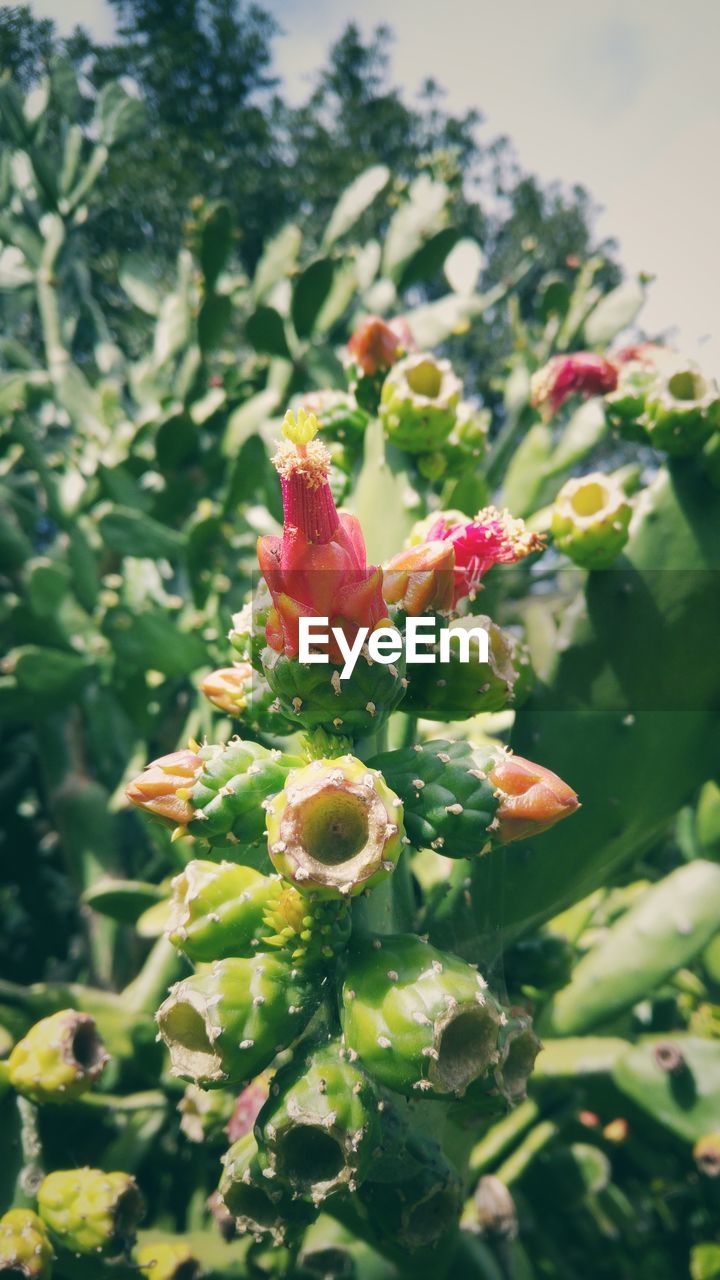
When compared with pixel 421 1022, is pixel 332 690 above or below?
above

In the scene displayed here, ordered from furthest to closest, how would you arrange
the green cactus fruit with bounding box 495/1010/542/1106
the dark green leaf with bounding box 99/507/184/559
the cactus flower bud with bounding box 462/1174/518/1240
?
the dark green leaf with bounding box 99/507/184/559, the cactus flower bud with bounding box 462/1174/518/1240, the green cactus fruit with bounding box 495/1010/542/1106

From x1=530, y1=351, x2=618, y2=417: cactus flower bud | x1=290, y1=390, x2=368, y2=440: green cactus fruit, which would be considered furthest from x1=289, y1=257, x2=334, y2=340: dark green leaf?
x1=290, y1=390, x2=368, y2=440: green cactus fruit

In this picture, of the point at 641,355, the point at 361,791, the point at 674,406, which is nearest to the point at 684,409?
the point at 674,406

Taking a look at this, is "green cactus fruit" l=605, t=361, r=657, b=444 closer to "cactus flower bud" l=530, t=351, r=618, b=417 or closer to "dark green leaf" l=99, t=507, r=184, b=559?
"cactus flower bud" l=530, t=351, r=618, b=417

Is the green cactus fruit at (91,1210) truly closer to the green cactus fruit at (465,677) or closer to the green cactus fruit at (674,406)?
the green cactus fruit at (465,677)

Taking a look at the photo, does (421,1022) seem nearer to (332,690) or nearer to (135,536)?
(332,690)

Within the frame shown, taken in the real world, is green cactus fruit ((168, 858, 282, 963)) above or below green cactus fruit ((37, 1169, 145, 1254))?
above

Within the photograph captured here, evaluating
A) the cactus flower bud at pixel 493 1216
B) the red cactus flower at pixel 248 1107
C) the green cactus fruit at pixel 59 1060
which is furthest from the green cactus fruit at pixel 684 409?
the cactus flower bud at pixel 493 1216
